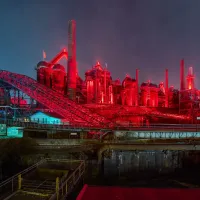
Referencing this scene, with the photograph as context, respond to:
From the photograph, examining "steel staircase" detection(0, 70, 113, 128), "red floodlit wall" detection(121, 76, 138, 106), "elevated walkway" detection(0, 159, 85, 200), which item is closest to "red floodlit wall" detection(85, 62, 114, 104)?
"red floodlit wall" detection(121, 76, 138, 106)

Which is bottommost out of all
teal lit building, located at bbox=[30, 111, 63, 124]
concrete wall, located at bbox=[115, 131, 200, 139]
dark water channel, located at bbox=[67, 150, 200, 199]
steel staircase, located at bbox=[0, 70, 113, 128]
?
dark water channel, located at bbox=[67, 150, 200, 199]

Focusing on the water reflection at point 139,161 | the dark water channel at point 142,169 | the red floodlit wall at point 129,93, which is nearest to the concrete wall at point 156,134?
the dark water channel at point 142,169

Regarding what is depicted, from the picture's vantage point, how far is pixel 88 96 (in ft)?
246

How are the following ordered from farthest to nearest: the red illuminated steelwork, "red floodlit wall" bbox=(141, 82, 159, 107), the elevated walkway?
1. "red floodlit wall" bbox=(141, 82, 159, 107)
2. the red illuminated steelwork
3. the elevated walkway

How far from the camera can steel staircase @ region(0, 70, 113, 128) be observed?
43.6 metres

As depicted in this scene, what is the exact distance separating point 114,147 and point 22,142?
12144 mm

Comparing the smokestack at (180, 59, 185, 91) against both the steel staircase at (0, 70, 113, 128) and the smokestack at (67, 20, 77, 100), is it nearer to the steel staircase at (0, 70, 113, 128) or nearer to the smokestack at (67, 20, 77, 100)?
the smokestack at (67, 20, 77, 100)

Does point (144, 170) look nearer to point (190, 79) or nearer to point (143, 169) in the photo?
point (143, 169)

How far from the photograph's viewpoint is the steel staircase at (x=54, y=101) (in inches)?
1715

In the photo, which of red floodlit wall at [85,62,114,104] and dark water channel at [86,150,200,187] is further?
red floodlit wall at [85,62,114,104]

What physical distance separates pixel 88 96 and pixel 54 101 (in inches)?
1150

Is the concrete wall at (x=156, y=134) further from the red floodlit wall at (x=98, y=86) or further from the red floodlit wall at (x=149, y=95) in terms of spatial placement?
the red floodlit wall at (x=149, y=95)

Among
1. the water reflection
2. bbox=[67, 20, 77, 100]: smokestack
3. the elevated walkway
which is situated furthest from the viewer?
bbox=[67, 20, 77, 100]: smokestack

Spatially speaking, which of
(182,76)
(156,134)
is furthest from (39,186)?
(182,76)
